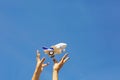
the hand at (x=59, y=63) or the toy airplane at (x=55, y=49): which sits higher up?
the toy airplane at (x=55, y=49)

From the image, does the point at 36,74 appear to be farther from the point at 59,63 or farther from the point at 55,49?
the point at 55,49

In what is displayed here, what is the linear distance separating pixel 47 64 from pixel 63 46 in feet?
5.87

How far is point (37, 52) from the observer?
1462 centimetres

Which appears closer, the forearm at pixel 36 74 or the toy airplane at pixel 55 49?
the forearm at pixel 36 74

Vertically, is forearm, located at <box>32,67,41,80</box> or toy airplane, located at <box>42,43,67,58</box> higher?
toy airplane, located at <box>42,43,67,58</box>

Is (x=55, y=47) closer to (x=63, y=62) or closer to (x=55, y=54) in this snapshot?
(x=55, y=54)

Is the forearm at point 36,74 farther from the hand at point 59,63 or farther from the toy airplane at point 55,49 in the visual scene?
the toy airplane at point 55,49

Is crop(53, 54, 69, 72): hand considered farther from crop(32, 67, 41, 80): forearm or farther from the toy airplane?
the toy airplane

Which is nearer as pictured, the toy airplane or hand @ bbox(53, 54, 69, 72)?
hand @ bbox(53, 54, 69, 72)

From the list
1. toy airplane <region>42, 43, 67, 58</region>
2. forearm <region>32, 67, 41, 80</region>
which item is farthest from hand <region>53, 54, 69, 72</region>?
toy airplane <region>42, 43, 67, 58</region>

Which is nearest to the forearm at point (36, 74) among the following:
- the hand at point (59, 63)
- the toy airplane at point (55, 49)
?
the hand at point (59, 63)

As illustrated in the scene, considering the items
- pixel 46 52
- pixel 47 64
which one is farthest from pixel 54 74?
pixel 46 52

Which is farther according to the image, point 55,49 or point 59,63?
point 55,49

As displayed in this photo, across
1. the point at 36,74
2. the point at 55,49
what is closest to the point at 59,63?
the point at 36,74
